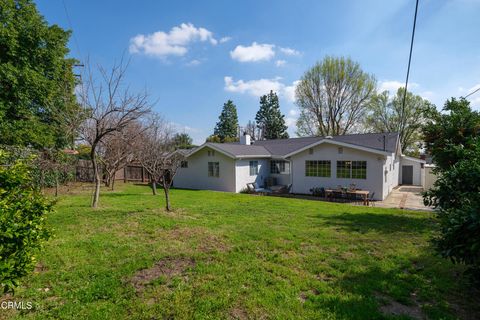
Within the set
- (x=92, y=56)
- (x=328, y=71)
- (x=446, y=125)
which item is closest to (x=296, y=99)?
(x=328, y=71)

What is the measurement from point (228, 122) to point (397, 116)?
29382 millimetres

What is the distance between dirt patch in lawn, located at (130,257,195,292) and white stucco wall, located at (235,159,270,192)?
1223 centimetres

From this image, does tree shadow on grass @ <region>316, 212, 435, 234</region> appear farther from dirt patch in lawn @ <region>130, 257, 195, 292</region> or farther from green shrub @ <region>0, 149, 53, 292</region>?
green shrub @ <region>0, 149, 53, 292</region>

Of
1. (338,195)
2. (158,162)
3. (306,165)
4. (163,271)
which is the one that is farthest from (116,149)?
(338,195)

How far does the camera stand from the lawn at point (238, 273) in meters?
3.32

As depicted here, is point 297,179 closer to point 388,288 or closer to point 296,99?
point 388,288

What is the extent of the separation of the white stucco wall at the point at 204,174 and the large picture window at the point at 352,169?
703 cm

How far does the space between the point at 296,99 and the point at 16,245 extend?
31.0m

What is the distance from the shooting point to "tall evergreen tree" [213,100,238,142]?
4934cm

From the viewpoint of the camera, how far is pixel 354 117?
2933 cm

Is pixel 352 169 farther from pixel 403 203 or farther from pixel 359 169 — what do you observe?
pixel 403 203

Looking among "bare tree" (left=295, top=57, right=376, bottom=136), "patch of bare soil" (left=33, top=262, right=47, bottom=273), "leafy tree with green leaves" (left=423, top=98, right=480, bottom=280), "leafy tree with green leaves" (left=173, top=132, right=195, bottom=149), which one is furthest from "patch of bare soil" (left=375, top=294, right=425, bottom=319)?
"bare tree" (left=295, top=57, right=376, bottom=136)

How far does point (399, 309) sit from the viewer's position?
3400 mm

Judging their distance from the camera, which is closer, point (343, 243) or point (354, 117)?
point (343, 243)
